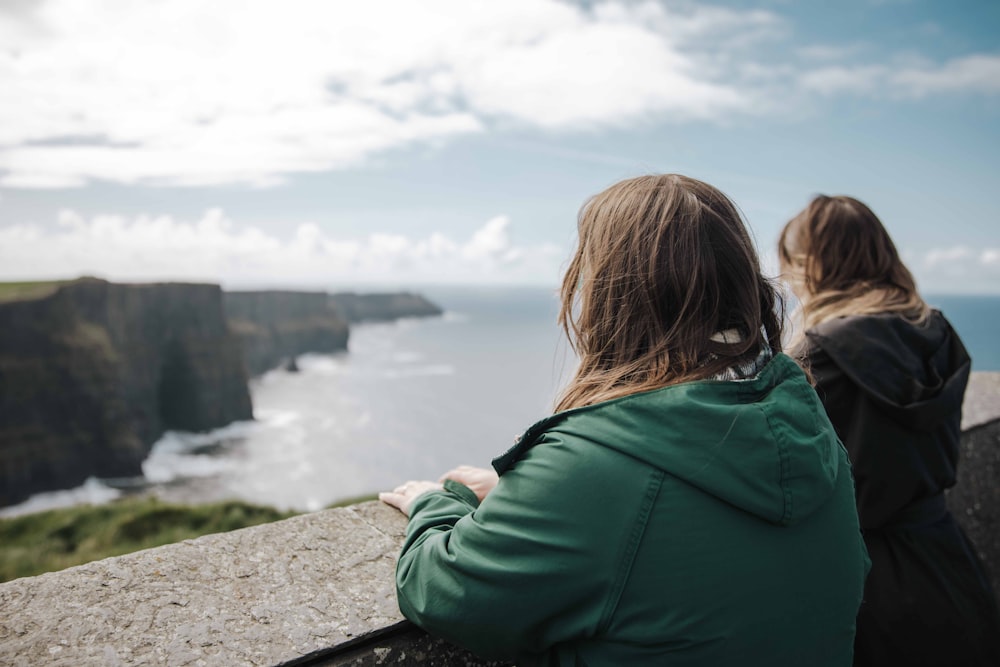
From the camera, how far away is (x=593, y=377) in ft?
4.28

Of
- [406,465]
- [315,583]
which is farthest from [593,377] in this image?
[406,465]

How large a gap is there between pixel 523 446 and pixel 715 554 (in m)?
0.37

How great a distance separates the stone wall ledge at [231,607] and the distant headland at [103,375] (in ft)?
162

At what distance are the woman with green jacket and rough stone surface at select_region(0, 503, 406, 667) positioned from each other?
29 cm

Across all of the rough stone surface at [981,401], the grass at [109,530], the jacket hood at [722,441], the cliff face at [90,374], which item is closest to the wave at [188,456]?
the cliff face at [90,374]

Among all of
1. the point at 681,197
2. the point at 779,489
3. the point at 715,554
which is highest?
the point at 681,197

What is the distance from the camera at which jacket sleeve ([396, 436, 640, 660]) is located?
1.08 m

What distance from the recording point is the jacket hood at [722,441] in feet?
3.54

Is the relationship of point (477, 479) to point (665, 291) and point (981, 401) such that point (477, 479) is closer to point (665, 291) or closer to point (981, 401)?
point (665, 291)

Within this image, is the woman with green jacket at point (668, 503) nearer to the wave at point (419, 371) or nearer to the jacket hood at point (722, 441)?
the jacket hood at point (722, 441)

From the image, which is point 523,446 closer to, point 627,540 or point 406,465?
point 627,540

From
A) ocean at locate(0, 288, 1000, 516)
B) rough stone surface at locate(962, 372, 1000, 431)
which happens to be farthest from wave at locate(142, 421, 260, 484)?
rough stone surface at locate(962, 372, 1000, 431)

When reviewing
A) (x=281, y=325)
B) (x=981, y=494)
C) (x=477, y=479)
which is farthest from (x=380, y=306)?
(x=477, y=479)

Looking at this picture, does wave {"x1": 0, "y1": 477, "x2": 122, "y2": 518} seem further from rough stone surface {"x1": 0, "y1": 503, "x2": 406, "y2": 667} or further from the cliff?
the cliff
